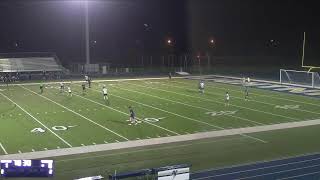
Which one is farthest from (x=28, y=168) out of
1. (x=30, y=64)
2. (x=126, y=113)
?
(x=30, y=64)

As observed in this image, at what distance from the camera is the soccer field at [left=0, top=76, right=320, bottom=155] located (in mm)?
18578

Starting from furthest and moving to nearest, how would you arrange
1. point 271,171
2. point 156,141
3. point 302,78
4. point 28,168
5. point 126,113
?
1. point 302,78
2. point 126,113
3. point 156,141
4. point 271,171
5. point 28,168

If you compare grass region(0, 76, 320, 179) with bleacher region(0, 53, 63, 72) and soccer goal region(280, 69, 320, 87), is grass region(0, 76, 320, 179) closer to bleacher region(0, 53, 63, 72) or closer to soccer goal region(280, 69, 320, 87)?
soccer goal region(280, 69, 320, 87)

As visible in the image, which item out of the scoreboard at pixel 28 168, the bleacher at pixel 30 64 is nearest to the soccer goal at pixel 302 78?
the bleacher at pixel 30 64

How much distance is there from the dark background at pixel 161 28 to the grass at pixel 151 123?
3022cm

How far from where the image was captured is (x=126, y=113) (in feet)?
78.8

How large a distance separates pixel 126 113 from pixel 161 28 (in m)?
48.7

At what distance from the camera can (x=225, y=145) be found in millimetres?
17203

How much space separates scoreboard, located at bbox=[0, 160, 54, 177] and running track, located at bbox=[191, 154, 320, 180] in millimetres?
3431

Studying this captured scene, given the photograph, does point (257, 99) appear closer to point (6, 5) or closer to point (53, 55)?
point (53, 55)

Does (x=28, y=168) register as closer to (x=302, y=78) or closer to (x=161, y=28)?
(x=302, y=78)

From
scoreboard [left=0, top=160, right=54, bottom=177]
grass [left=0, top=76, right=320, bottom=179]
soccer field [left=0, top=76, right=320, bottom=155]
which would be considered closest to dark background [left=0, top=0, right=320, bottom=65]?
soccer field [left=0, top=76, right=320, bottom=155]

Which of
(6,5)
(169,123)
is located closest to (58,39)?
(6,5)

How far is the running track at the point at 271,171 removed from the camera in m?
11.7
